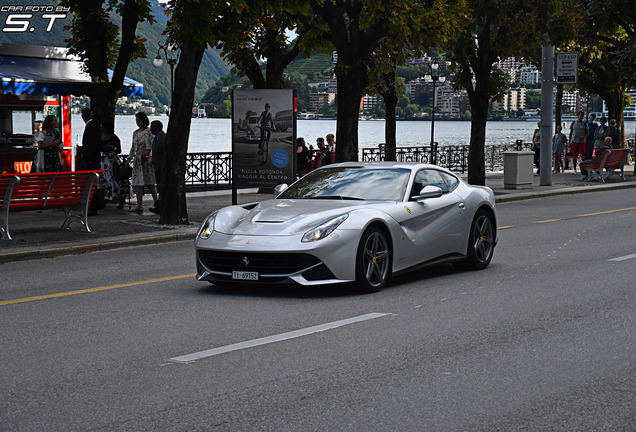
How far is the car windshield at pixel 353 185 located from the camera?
428 inches

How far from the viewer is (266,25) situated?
26.2m

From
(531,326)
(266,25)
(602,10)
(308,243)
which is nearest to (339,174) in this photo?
(308,243)

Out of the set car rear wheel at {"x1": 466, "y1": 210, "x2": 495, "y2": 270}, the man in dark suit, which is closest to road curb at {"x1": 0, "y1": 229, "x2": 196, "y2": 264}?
the man in dark suit

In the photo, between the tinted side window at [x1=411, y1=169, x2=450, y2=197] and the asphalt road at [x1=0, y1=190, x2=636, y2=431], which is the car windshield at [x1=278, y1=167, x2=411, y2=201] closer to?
the tinted side window at [x1=411, y1=169, x2=450, y2=197]

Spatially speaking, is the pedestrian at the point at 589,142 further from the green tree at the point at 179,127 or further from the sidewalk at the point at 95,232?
the green tree at the point at 179,127

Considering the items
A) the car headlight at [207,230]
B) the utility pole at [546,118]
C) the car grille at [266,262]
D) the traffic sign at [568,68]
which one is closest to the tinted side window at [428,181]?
the car grille at [266,262]

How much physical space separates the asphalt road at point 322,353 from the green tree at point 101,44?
9.78 meters

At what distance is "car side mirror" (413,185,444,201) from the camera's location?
1077 centimetres

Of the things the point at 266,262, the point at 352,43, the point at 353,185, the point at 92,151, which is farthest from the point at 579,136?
the point at 266,262

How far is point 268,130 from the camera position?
19047 millimetres

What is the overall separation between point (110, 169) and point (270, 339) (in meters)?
12.9

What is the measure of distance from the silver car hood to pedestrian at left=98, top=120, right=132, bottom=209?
9.54m

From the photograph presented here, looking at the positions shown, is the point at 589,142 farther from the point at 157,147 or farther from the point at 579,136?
the point at 157,147

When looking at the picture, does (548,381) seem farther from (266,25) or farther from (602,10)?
(602,10)
